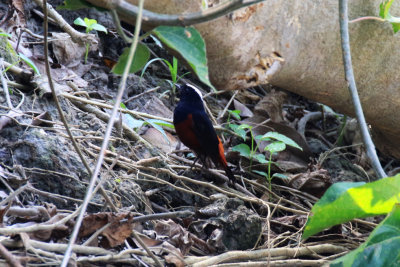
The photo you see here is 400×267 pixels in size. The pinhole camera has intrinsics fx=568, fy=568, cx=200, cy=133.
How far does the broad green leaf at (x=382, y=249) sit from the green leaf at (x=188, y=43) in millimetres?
855

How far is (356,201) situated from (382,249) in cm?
18

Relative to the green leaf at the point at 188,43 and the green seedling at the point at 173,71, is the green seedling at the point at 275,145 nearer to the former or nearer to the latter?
the green seedling at the point at 173,71

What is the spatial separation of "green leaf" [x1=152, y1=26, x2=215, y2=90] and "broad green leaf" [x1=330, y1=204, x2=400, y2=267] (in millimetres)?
855

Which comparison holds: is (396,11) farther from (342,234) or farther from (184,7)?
(184,7)

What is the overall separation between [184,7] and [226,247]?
1141 mm

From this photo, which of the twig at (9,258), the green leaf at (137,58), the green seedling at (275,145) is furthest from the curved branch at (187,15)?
the green seedling at (275,145)

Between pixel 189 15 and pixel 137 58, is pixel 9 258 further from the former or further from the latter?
pixel 189 15

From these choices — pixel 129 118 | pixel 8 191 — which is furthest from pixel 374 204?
pixel 129 118

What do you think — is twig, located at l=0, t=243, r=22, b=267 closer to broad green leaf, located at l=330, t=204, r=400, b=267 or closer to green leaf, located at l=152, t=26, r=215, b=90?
green leaf, located at l=152, t=26, r=215, b=90

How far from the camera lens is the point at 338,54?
289 centimetres

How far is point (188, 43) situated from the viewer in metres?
1.36

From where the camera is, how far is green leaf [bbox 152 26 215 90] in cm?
133

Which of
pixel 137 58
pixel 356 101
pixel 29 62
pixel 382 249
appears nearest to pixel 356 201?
pixel 382 249

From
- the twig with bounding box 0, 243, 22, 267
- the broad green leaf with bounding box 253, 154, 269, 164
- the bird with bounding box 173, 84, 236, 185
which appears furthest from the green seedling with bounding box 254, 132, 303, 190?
the twig with bounding box 0, 243, 22, 267
